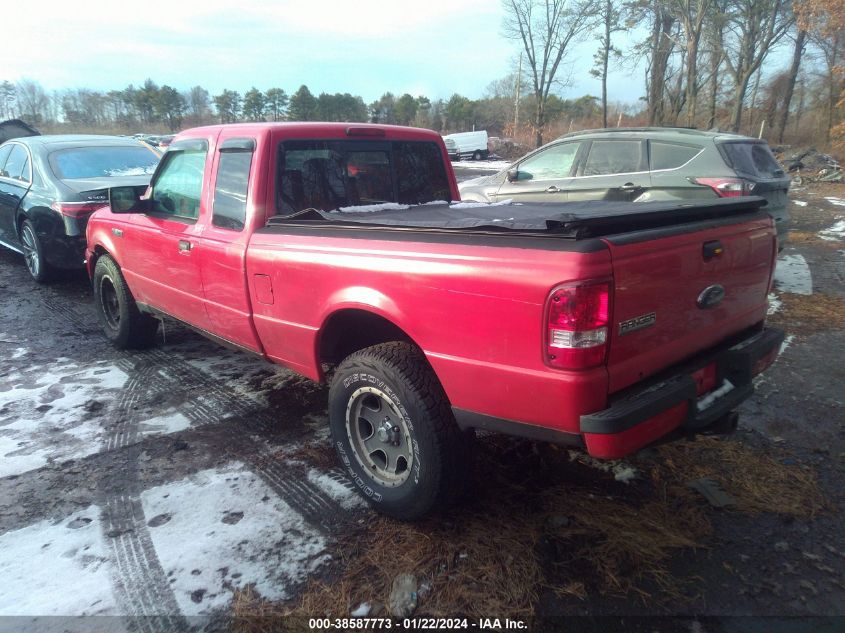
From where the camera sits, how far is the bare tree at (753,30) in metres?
29.2

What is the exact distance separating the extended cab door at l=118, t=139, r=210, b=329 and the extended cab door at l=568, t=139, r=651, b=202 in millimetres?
4903

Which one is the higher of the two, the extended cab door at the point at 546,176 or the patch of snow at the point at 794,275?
the extended cab door at the point at 546,176

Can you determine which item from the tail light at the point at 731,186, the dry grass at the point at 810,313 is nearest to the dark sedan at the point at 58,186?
the tail light at the point at 731,186

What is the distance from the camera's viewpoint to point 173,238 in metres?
3.91

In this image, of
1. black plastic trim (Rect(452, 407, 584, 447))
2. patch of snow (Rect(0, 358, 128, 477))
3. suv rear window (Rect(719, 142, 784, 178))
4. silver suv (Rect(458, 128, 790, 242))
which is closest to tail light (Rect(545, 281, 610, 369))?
black plastic trim (Rect(452, 407, 584, 447))

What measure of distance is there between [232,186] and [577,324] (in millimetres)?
2464

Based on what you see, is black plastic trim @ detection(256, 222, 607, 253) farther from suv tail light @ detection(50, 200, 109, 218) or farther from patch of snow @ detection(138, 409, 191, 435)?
suv tail light @ detection(50, 200, 109, 218)

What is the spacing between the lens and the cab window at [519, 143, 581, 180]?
759 centimetres

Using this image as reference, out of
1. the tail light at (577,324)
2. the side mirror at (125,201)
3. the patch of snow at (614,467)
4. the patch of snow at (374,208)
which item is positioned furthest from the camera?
the side mirror at (125,201)

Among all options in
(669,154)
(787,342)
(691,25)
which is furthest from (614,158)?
(691,25)

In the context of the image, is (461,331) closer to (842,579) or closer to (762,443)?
(842,579)

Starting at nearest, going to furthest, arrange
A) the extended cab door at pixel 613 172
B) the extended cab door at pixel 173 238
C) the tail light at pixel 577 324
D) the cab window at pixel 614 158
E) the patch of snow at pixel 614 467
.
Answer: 1. the tail light at pixel 577 324
2. the patch of snow at pixel 614 467
3. the extended cab door at pixel 173 238
4. the extended cab door at pixel 613 172
5. the cab window at pixel 614 158

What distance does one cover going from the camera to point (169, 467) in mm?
3221

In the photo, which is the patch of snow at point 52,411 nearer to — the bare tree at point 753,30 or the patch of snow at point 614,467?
the patch of snow at point 614,467
